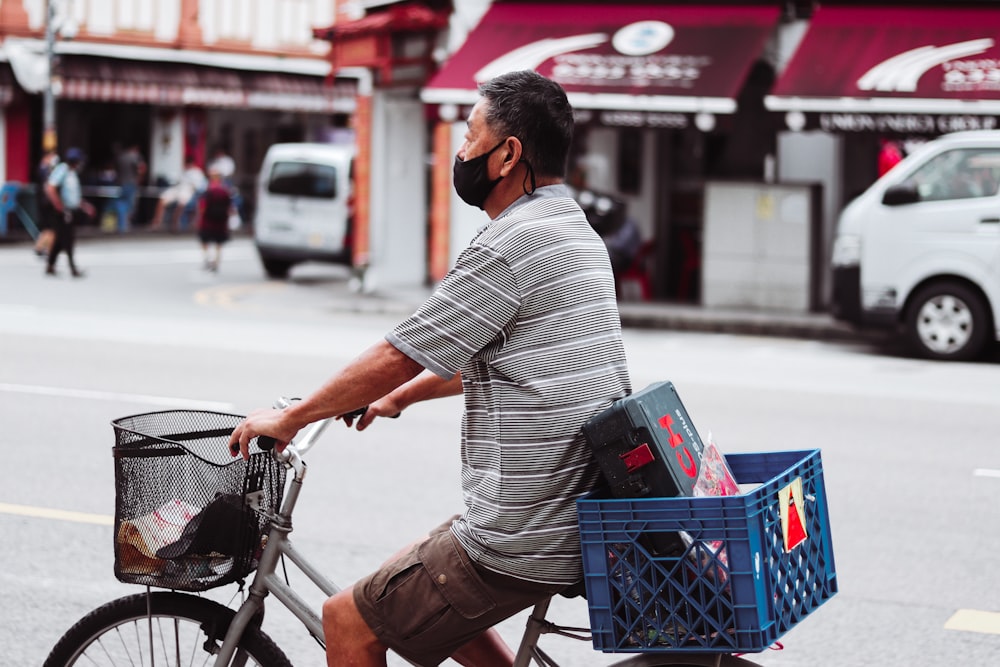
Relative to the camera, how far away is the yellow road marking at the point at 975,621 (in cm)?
556

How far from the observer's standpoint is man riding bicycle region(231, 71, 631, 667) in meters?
3.10

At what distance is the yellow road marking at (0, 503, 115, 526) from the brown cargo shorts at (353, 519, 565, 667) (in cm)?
394

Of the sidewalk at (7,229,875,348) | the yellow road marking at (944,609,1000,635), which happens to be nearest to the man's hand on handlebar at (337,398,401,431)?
the yellow road marking at (944,609,1000,635)

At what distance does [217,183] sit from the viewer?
23.0m

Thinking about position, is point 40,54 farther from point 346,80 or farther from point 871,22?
point 871,22

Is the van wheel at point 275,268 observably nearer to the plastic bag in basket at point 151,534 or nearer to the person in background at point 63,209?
the person in background at point 63,209

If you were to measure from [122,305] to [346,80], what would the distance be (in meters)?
22.3

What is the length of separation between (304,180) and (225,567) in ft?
64.4

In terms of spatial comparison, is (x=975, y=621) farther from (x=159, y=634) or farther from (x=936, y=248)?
(x=936, y=248)

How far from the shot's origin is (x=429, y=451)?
868 cm

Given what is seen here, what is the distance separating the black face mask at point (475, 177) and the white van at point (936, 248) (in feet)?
37.8

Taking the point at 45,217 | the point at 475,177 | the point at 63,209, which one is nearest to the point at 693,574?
the point at 475,177

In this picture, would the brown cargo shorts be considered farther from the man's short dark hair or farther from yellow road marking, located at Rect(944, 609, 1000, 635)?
yellow road marking, located at Rect(944, 609, 1000, 635)

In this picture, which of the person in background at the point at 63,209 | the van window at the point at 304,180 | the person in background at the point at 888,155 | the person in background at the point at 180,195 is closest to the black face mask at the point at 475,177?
the person in background at the point at 888,155
